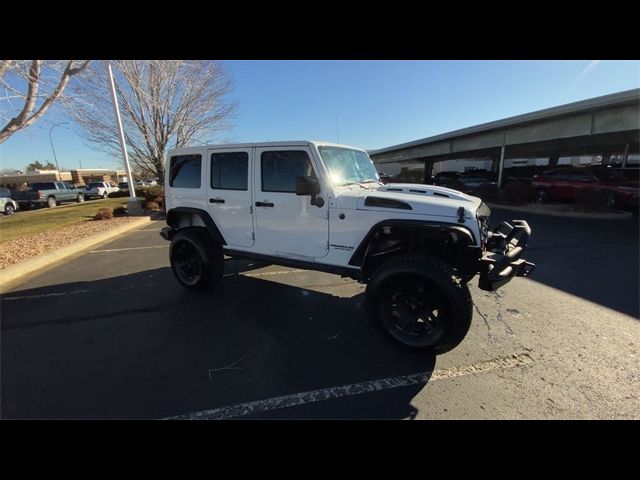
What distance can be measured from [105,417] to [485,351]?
3413 mm

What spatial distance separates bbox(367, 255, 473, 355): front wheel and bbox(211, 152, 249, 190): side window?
229 cm

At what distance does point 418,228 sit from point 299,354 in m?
1.75

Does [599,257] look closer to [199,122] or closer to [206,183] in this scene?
[206,183]

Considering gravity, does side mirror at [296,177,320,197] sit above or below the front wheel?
above

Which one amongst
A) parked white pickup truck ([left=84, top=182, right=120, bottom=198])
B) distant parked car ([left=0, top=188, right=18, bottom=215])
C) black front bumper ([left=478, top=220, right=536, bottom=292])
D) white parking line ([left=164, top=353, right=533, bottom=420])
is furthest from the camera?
parked white pickup truck ([left=84, top=182, right=120, bottom=198])

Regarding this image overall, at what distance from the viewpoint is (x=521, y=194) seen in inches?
555

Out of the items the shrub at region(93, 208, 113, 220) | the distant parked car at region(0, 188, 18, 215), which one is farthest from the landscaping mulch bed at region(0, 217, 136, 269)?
the distant parked car at region(0, 188, 18, 215)

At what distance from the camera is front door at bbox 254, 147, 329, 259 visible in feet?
11.7

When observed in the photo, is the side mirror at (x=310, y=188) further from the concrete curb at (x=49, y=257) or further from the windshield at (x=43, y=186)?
the windshield at (x=43, y=186)


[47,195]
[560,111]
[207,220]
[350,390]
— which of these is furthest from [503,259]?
[47,195]

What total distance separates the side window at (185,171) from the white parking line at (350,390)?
3248 millimetres

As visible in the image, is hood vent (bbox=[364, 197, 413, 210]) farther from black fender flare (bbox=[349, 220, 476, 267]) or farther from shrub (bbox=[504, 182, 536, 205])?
shrub (bbox=[504, 182, 536, 205])

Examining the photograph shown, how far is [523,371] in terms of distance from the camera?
2.68 meters
